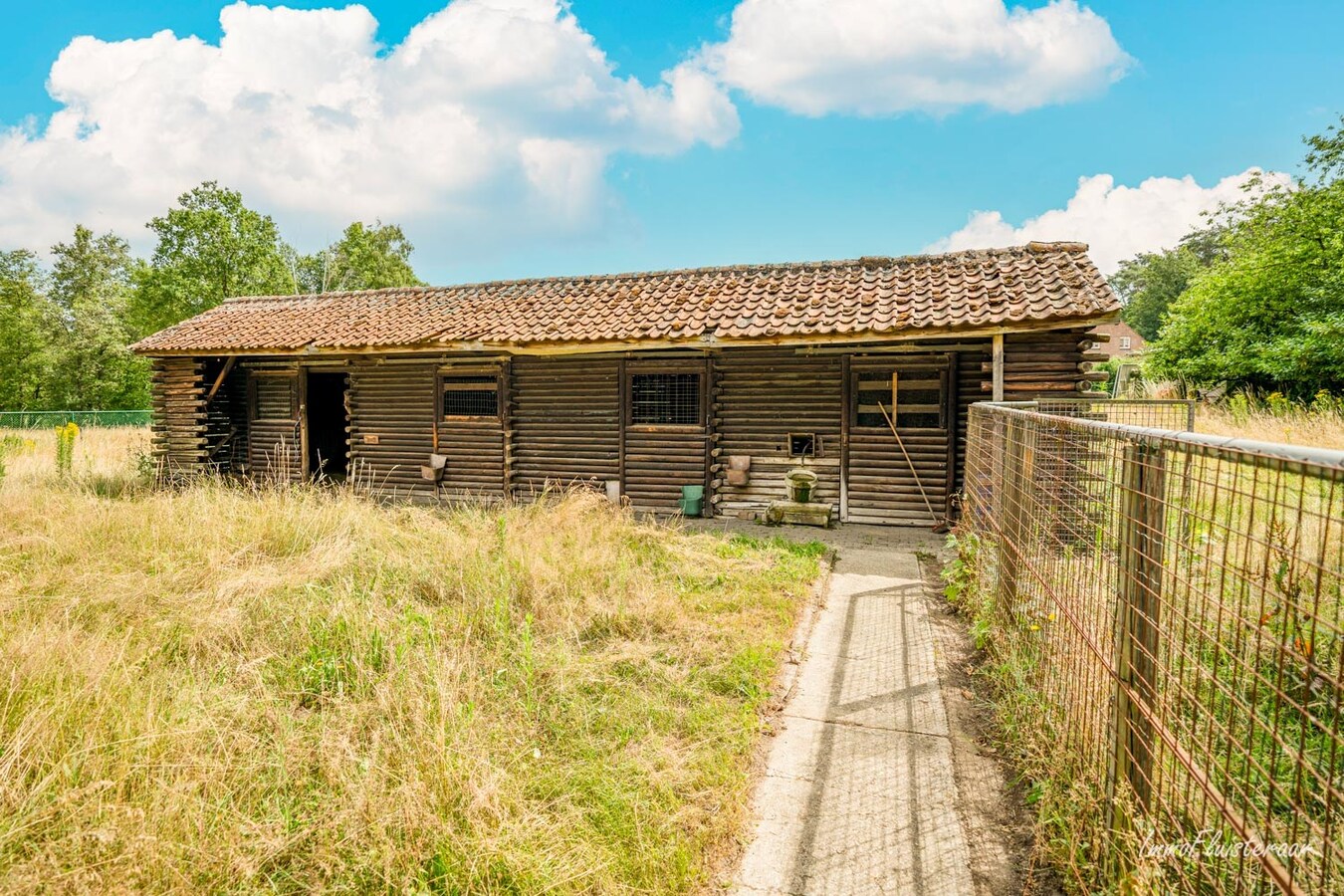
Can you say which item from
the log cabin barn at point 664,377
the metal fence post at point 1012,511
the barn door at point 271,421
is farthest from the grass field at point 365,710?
the barn door at point 271,421

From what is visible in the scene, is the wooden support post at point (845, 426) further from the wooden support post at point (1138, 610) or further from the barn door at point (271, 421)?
the barn door at point (271, 421)

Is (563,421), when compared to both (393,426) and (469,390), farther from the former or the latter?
(393,426)

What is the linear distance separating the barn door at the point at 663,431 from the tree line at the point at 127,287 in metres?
25.3

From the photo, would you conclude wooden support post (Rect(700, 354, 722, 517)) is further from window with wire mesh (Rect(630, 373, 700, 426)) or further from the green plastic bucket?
window with wire mesh (Rect(630, 373, 700, 426))

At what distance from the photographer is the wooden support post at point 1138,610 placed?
6.77ft

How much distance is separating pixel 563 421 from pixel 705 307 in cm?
294

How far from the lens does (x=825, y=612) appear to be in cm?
561

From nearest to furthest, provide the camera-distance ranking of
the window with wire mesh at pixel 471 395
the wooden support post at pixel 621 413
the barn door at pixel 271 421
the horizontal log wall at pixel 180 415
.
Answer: the wooden support post at pixel 621 413
the window with wire mesh at pixel 471 395
the horizontal log wall at pixel 180 415
the barn door at pixel 271 421

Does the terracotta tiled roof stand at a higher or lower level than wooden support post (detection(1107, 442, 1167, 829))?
higher

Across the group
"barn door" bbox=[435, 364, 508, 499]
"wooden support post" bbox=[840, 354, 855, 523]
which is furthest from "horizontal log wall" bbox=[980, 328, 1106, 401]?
"barn door" bbox=[435, 364, 508, 499]

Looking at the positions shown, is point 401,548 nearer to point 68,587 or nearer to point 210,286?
point 68,587

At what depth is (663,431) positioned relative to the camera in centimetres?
1038

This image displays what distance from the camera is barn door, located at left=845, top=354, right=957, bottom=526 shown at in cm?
905

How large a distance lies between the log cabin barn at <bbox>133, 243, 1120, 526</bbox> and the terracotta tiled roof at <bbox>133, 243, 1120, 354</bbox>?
47 millimetres
